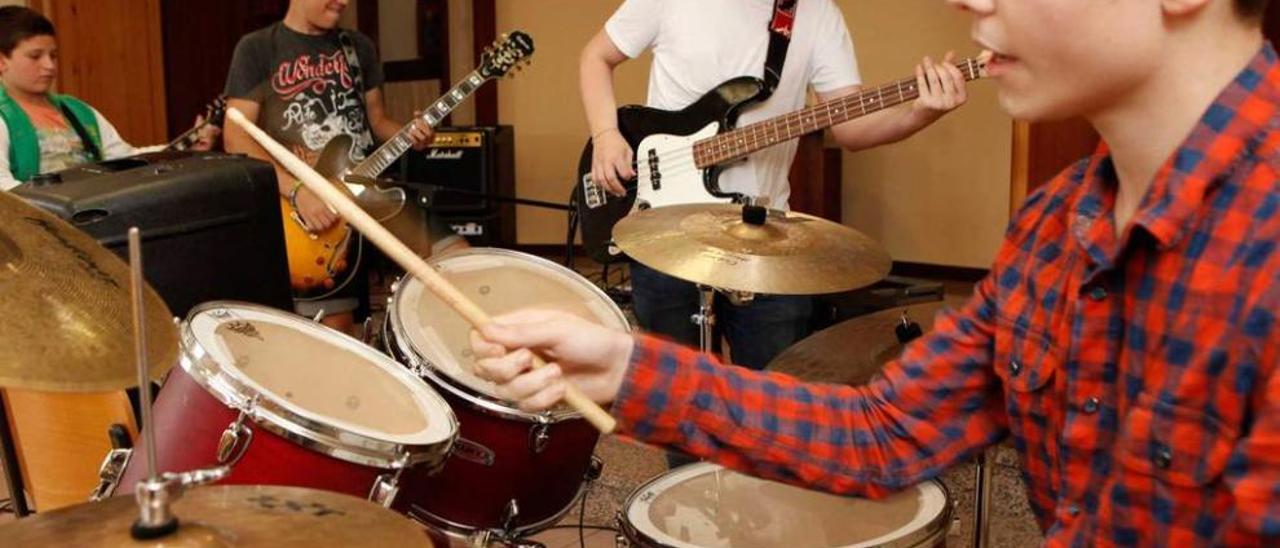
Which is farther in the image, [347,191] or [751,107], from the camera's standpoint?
[347,191]

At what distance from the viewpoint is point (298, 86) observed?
3334 mm

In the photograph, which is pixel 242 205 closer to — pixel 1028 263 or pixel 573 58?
pixel 1028 263

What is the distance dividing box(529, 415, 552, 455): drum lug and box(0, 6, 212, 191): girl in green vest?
1971mm

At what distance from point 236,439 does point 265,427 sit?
5 centimetres

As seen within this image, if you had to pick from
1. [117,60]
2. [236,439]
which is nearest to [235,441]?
[236,439]

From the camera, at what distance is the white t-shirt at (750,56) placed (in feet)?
8.00

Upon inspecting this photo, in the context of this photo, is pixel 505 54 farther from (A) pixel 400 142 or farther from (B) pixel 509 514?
(B) pixel 509 514

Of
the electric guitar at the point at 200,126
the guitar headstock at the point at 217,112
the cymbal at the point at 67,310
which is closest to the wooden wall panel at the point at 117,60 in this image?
the electric guitar at the point at 200,126

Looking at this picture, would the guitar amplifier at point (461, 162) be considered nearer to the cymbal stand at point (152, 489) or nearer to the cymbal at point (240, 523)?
the cymbal at point (240, 523)

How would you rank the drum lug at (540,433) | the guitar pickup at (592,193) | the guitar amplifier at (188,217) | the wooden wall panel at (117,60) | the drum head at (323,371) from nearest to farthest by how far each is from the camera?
1. the drum head at (323,371)
2. the drum lug at (540,433)
3. the guitar amplifier at (188,217)
4. the guitar pickup at (592,193)
5. the wooden wall panel at (117,60)

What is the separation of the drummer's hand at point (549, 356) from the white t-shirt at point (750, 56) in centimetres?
139

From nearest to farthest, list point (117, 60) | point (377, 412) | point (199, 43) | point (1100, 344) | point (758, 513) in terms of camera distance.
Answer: point (1100, 344)
point (758, 513)
point (377, 412)
point (117, 60)
point (199, 43)

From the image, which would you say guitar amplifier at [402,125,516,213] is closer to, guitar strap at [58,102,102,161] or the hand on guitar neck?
guitar strap at [58,102,102,161]

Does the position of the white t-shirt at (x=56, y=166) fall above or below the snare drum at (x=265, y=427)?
above
